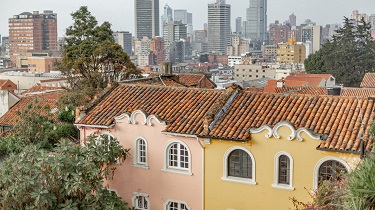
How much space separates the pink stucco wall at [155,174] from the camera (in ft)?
64.3

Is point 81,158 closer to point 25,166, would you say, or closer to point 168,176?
point 25,166

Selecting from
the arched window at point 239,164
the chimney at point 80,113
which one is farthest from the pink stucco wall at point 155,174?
the arched window at point 239,164

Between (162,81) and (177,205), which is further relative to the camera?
(162,81)

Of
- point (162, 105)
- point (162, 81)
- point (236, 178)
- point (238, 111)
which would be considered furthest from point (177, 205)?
point (162, 81)

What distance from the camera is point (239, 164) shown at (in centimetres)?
1884

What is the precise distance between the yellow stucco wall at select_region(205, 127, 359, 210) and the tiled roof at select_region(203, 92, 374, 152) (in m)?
0.39

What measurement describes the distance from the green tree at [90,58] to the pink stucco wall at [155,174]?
12167 millimetres

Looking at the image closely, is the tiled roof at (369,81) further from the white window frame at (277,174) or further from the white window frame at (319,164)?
the white window frame at (319,164)

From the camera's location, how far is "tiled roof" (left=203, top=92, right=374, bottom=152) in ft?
55.9

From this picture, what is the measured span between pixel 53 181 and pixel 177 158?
4840 millimetres

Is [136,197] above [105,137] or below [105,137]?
below

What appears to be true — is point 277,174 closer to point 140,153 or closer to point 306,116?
point 306,116

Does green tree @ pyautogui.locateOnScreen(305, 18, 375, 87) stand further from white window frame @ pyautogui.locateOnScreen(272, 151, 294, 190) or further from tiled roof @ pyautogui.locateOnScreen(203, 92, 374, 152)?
white window frame @ pyautogui.locateOnScreen(272, 151, 294, 190)

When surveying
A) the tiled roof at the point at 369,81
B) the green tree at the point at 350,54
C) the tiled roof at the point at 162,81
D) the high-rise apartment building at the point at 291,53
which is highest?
the high-rise apartment building at the point at 291,53
